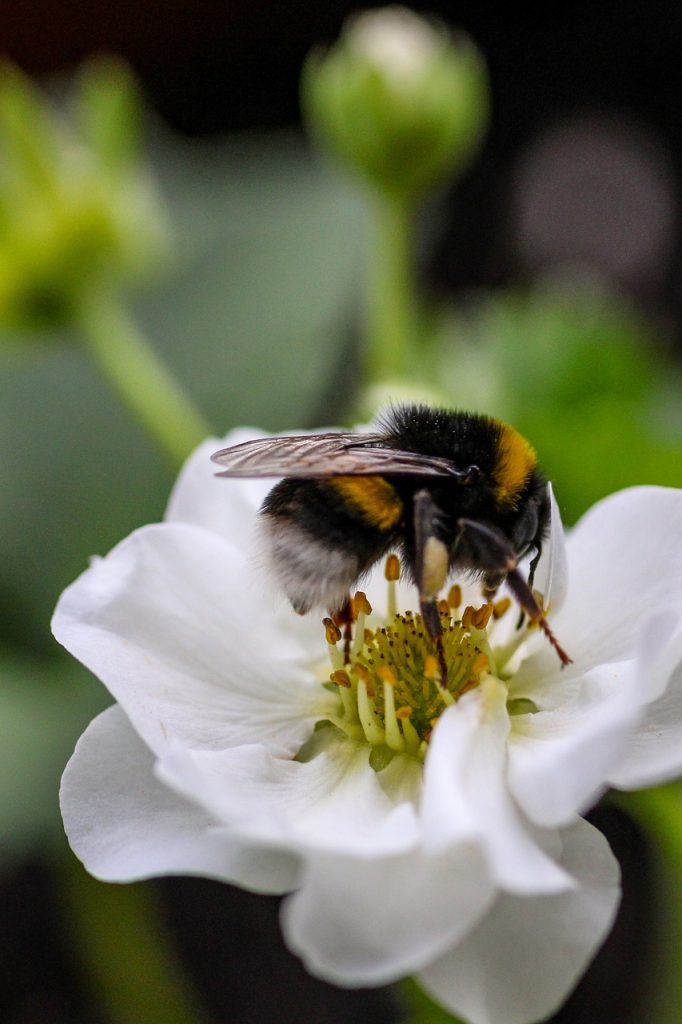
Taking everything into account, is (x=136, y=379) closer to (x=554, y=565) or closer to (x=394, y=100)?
(x=394, y=100)

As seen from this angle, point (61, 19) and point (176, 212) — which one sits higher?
point (61, 19)

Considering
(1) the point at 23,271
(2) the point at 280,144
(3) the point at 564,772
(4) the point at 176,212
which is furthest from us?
(2) the point at 280,144

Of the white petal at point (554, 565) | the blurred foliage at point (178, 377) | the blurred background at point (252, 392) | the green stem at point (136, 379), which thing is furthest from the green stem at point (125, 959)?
the white petal at point (554, 565)

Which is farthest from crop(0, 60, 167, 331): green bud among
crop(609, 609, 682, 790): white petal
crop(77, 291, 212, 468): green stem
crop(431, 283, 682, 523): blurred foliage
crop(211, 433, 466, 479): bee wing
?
crop(609, 609, 682, 790): white petal

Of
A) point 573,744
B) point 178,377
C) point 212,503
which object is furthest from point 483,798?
point 178,377

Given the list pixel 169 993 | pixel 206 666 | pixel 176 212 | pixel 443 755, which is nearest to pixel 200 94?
pixel 176 212

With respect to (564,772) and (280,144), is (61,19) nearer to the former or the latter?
(280,144)

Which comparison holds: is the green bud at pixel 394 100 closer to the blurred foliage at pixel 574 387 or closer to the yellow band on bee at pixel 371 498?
the blurred foliage at pixel 574 387
